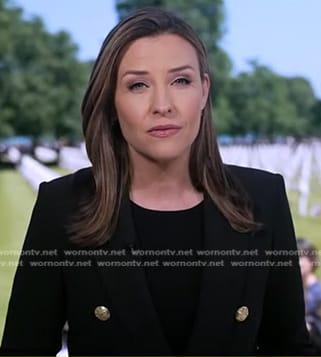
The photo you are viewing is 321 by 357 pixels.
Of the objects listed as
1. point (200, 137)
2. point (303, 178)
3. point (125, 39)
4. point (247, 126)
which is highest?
point (125, 39)

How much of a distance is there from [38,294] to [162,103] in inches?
10.5

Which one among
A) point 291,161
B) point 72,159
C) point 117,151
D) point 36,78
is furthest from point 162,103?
point 291,161

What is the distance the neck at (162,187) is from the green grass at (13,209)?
3.48 feet

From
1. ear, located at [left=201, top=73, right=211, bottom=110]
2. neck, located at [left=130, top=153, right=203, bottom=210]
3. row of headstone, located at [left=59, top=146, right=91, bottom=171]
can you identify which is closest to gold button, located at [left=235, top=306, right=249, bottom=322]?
neck, located at [left=130, top=153, right=203, bottom=210]

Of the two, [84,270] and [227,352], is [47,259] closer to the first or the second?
[84,270]

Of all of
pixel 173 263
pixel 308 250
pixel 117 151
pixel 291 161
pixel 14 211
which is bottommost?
pixel 308 250

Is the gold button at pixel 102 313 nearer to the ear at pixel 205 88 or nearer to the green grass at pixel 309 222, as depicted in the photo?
the ear at pixel 205 88

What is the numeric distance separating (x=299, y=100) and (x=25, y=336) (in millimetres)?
1363

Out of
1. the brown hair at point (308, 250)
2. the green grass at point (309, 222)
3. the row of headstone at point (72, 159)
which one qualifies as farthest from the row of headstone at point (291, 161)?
the row of headstone at point (72, 159)

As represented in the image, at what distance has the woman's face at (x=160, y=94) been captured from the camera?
2.32ft

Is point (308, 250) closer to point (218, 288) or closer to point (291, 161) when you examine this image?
point (291, 161)

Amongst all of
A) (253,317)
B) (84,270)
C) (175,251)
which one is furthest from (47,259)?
(253,317)

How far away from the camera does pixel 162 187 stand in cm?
77

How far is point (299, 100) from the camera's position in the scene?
191cm
